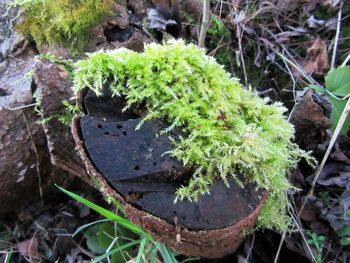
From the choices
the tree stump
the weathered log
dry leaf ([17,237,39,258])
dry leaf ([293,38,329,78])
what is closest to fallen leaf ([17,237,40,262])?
dry leaf ([17,237,39,258])

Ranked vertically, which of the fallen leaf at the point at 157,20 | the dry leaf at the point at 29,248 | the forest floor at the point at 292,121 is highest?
the fallen leaf at the point at 157,20

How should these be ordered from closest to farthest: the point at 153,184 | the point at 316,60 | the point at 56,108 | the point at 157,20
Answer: the point at 153,184 → the point at 56,108 → the point at 157,20 → the point at 316,60

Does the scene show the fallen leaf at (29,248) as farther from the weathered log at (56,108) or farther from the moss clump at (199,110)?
the moss clump at (199,110)

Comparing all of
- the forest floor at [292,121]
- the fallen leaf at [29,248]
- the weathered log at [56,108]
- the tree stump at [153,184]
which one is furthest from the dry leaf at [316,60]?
the fallen leaf at [29,248]

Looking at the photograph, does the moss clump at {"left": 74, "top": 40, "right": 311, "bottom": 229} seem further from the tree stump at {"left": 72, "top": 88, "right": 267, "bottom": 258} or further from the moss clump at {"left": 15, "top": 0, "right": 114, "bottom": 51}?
the moss clump at {"left": 15, "top": 0, "right": 114, "bottom": 51}

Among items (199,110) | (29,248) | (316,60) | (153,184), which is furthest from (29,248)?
(316,60)

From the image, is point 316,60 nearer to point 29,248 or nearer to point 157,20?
point 157,20

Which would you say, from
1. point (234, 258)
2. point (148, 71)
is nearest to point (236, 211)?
point (148, 71)
